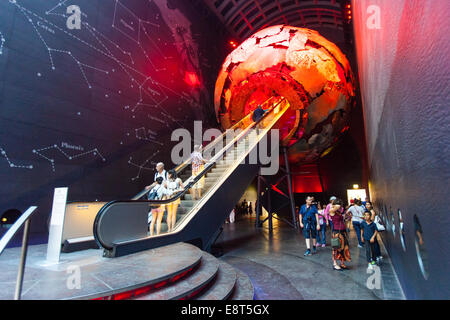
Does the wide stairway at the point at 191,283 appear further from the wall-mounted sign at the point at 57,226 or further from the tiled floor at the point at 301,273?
the wall-mounted sign at the point at 57,226

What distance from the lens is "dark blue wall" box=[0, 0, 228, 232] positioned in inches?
214

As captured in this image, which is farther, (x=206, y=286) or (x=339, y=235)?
(x=339, y=235)

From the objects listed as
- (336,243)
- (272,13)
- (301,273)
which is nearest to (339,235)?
(336,243)

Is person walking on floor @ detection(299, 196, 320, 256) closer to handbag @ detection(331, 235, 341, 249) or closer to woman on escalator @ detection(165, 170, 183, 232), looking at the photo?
handbag @ detection(331, 235, 341, 249)

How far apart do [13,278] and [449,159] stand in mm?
3947

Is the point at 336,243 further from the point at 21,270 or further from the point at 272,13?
the point at 272,13

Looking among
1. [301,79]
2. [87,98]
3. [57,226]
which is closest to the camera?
[57,226]

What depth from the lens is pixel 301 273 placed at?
4.27 metres

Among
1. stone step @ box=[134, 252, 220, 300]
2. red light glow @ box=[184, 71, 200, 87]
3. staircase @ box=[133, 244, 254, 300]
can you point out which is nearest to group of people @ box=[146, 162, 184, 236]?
staircase @ box=[133, 244, 254, 300]

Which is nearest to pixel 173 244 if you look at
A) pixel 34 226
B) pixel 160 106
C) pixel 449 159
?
pixel 34 226

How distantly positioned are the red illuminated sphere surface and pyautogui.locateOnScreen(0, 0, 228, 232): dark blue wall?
10.4 feet

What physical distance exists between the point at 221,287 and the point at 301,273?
6.42 feet
